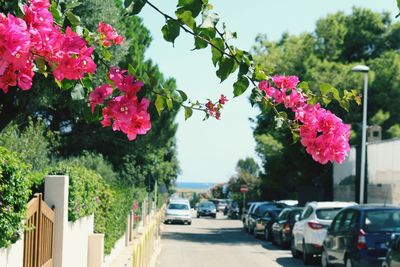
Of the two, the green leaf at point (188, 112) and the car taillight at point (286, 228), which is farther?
the car taillight at point (286, 228)

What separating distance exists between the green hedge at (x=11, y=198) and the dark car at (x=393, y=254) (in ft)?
22.5

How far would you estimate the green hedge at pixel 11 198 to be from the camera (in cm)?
674

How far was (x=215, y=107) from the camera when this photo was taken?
15.3 ft

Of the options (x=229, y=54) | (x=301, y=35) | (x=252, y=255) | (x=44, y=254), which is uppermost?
(x=301, y=35)

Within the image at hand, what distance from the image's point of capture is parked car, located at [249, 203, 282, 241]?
31672mm

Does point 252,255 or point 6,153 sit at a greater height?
point 6,153

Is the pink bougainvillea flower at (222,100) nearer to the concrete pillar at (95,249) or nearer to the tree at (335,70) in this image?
the concrete pillar at (95,249)

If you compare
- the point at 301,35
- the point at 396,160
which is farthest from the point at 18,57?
the point at 301,35

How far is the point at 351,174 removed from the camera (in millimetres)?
34562

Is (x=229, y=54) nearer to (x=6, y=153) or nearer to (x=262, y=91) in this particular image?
(x=262, y=91)

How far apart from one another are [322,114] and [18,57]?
188 centimetres

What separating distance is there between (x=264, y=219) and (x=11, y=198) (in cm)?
2682

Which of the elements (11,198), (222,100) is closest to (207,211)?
(11,198)

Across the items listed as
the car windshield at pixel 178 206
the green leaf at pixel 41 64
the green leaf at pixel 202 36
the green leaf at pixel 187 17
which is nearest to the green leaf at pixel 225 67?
the green leaf at pixel 202 36
